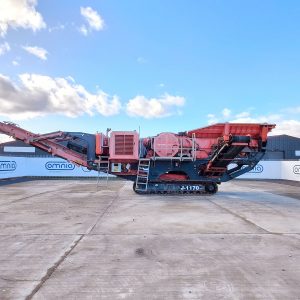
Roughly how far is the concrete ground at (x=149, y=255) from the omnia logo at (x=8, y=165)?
14.2 metres

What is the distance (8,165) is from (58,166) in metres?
4.97

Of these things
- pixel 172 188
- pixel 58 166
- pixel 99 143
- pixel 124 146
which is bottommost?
pixel 172 188

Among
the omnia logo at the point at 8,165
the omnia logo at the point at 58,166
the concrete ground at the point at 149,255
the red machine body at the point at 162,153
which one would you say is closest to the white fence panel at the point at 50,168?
the omnia logo at the point at 58,166

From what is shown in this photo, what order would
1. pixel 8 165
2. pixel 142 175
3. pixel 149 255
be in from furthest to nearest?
pixel 8 165 → pixel 142 175 → pixel 149 255

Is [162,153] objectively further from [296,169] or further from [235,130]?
[296,169]

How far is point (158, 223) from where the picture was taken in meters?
8.34

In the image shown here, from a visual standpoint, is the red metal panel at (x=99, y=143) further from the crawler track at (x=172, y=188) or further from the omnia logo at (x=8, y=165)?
the omnia logo at (x=8, y=165)

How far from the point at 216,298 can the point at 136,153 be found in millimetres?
10881

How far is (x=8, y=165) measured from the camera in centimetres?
2447

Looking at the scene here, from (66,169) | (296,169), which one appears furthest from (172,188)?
(66,169)

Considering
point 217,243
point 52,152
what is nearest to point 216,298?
point 217,243

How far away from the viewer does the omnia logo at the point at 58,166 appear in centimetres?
2873

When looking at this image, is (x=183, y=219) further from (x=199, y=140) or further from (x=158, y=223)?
(x=199, y=140)

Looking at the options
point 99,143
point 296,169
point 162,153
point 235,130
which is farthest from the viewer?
point 296,169
